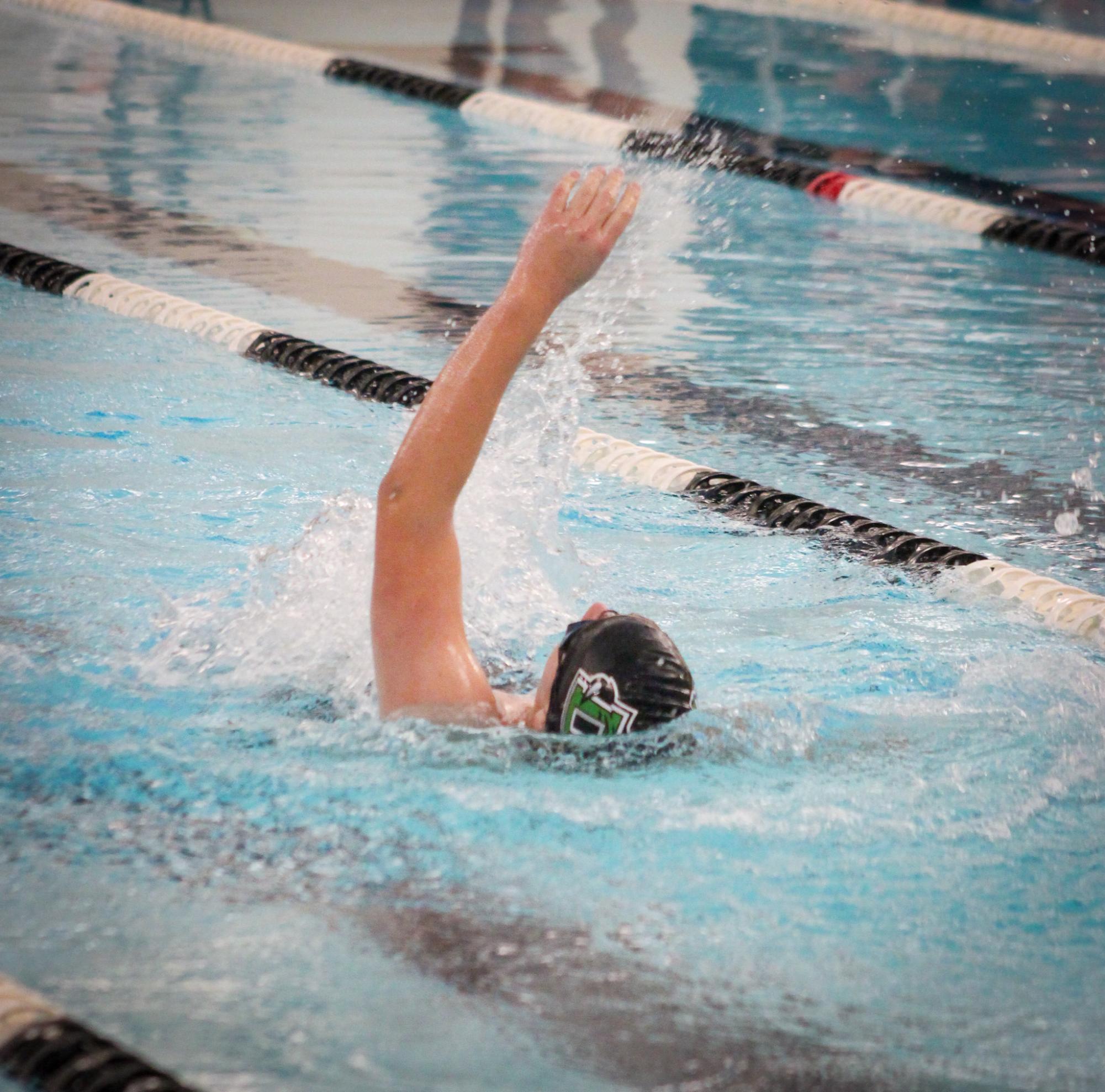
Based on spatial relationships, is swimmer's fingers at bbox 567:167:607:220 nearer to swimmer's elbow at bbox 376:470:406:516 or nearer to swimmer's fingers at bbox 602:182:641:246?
swimmer's fingers at bbox 602:182:641:246

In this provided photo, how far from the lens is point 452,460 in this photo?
2338mm

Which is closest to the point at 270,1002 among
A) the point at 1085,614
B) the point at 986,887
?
the point at 986,887

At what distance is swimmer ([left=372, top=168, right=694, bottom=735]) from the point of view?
2264mm

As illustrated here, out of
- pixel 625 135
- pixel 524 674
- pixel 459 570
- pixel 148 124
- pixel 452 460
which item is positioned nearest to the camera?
pixel 452 460

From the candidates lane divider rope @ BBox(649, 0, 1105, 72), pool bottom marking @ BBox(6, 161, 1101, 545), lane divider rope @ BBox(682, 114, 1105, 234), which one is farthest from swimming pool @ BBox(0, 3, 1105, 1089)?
lane divider rope @ BBox(649, 0, 1105, 72)

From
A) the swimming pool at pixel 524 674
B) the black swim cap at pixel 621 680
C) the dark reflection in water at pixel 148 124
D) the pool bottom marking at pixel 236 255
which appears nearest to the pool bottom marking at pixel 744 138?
A: the swimming pool at pixel 524 674

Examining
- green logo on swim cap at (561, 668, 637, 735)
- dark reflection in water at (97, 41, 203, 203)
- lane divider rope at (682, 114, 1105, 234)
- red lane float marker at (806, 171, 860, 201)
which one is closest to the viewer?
green logo on swim cap at (561, 668, 637, 735)

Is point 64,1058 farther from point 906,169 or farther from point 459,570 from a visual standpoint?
point 906,169

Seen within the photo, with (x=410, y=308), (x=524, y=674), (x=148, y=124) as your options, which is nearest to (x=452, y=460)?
(x=524, y=674)

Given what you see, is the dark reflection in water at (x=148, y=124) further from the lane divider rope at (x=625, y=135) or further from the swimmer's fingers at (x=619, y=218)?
the swimmer's fingers at (x=619, y=218)

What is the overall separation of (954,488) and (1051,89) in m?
6.68

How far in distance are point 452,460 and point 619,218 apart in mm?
427

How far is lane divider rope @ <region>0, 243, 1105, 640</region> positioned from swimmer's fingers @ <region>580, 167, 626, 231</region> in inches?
67.9

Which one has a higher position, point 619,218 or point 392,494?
point 619,218
